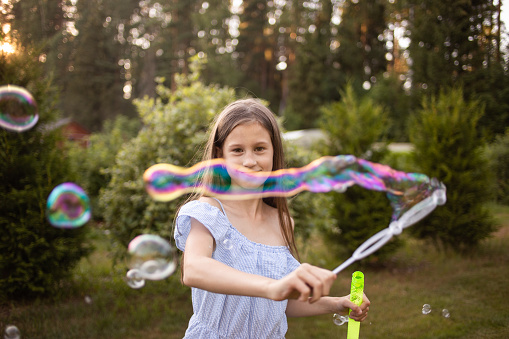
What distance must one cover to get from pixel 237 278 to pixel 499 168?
695cm

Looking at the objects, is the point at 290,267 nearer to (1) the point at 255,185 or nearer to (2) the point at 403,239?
(1) the point at 255,185

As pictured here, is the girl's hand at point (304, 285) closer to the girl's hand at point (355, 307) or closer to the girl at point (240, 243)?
the girl at point (240, 243)

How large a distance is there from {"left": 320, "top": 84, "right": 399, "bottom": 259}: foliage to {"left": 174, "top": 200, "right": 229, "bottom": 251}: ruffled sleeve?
16.7ft

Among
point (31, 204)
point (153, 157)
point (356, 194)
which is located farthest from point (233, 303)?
point (356, 194)

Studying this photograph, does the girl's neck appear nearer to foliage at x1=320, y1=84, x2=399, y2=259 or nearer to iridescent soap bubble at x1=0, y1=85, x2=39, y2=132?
iridescent soap bubble at x1=0, y1=85, x2=39, y2=132

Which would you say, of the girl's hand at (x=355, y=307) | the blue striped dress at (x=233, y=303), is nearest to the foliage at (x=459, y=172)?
the girl's hand at (x=355, y=307)

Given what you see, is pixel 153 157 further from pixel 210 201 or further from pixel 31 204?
pixel 210 201

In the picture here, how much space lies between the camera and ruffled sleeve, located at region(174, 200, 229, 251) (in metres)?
1.58

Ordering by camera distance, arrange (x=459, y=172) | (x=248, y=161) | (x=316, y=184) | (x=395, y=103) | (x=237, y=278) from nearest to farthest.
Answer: (x=237, y=278)
(x=248, y=161)
(x=316, y=184)
(x=459, y=172)
(x=395, y=103)

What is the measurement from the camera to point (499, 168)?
22.3ft

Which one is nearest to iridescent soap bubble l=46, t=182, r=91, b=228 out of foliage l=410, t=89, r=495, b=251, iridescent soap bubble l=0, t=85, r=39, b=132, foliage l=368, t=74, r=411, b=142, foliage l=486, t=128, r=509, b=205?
iridescent soap bubble l=0, t=85, r=39, b=132

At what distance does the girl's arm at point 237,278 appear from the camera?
3.75 ft

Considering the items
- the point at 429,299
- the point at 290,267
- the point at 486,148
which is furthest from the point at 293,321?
the point at 486,148

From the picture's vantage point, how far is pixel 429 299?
17.0 ft
